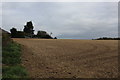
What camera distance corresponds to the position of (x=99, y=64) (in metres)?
9.59

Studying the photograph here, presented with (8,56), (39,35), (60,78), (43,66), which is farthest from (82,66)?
(39,35)

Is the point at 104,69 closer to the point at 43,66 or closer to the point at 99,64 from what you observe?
the point at 99,64

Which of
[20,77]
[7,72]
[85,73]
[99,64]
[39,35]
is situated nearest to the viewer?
[20,77]

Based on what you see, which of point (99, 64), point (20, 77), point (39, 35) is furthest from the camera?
point (39, 35)

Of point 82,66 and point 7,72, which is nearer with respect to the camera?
point 7,72

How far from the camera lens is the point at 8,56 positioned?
378 inches

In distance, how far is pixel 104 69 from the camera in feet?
28.3

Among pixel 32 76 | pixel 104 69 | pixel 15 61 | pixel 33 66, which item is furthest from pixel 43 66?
pixel 104 69

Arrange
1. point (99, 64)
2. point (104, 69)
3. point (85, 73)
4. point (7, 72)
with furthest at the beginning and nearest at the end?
point (99, 64), point (104, 69), point (85, 73), point (7, 72)

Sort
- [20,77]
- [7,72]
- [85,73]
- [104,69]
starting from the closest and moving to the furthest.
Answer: [20,77] < [7,72] < [85,73] < [104,69]

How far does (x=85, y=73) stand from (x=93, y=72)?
1.30ft

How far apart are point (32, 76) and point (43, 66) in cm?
172

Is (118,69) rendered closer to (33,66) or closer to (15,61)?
(33,66)

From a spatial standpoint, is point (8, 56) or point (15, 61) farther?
point (8, 56)
